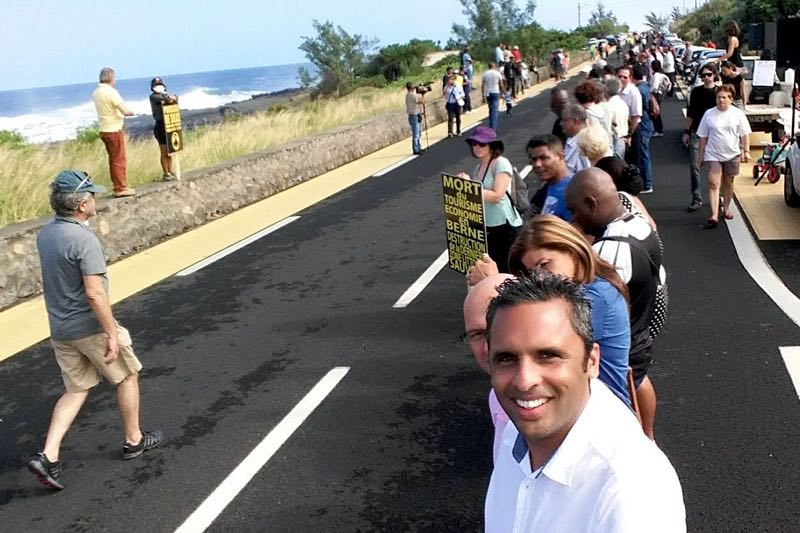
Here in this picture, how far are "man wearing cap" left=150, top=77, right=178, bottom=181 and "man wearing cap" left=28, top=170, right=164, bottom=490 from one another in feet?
27.5

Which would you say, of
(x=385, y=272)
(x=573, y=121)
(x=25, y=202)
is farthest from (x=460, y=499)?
(x=25, y=202)

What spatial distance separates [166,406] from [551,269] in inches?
160

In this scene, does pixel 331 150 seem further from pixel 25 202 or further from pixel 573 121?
pixel 573 121

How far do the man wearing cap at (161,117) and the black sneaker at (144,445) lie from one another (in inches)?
331

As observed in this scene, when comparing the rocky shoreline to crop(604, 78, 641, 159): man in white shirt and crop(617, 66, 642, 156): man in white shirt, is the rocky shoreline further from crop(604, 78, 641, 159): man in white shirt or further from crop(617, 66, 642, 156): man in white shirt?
crop(604, 78, 641, 159): man in white shirt

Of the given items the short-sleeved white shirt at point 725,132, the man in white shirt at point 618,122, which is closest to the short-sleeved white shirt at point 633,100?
the man in white shirt at point 618,122

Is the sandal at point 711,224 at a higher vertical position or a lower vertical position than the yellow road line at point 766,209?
higher

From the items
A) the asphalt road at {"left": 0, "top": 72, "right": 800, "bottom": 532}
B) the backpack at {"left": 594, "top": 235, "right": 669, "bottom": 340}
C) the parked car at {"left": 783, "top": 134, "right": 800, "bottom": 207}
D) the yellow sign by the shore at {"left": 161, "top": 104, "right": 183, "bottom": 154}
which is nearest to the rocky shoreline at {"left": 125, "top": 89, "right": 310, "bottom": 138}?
the yellow sign by the shore at {"left": 161, "top": 104, "right": 183, "bottom": 154}

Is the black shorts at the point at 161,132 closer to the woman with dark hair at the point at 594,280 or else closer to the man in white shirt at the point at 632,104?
the man in white shirt at the point at 632,104

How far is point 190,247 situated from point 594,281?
946 centimetres

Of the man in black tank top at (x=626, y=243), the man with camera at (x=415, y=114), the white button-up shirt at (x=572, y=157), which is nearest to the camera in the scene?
the man in black tank top at (x=626, y=243)

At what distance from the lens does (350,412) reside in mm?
5902

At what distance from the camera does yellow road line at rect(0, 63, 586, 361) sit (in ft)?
28.0

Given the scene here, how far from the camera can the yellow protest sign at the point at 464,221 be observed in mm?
6266
